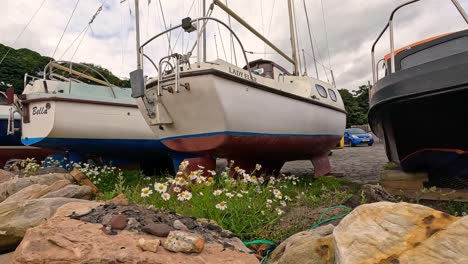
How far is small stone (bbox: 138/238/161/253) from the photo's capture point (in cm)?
175

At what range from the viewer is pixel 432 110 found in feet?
10.5

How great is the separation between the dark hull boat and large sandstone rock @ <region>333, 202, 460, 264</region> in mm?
1946

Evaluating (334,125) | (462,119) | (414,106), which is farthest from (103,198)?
(334,125)

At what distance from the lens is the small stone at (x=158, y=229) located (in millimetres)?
1928

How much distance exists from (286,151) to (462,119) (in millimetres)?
3178

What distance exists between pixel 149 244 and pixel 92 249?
1.02 ft

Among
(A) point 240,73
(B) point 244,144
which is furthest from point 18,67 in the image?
(B) point 244,144

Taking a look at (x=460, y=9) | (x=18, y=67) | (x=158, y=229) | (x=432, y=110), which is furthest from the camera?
(x=18, y=67)

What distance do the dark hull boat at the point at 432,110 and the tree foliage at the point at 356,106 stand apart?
36.1 metres

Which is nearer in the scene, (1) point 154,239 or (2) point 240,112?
(1) point 154,239

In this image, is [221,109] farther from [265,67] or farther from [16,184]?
[16,184]

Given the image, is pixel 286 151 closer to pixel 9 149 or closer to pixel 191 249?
pixel 191 249

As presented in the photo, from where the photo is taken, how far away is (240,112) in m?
4.65

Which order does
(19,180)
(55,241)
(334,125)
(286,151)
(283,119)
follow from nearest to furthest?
Result: (55,241)
(19,180)
(283,119)
(286,151)
(334,125)
